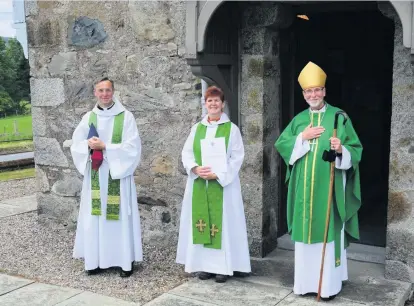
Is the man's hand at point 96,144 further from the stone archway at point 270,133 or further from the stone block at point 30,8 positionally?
the stone block at point 30,8

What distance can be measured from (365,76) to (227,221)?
511 cm

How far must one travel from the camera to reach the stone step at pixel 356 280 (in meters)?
4.44

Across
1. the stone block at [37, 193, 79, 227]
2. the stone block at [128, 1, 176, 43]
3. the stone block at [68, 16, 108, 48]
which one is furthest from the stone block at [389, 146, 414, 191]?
the stone block at [37, 193, 79, 227]

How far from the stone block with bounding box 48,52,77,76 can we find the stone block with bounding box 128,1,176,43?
854mm

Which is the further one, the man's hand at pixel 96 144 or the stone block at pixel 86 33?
the stone block at pixel 86 33

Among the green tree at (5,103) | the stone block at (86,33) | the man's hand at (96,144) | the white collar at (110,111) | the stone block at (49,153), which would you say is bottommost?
the green tree at (5,103)

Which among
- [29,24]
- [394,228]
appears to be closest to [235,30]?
[394,228]

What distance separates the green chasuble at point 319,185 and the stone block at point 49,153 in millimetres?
2939

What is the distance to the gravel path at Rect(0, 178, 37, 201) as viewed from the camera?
8844mm

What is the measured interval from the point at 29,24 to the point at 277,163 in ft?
10.4

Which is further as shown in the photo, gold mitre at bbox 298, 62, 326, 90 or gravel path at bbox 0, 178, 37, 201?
gravel path at bbox 0, 178, 37, 201

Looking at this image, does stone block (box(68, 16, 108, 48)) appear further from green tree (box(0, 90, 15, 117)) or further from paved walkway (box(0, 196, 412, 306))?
green tree (box(0, 90, 15, 117))

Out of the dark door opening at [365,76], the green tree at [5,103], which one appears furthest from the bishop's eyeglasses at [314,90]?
the green tree at [5,103]

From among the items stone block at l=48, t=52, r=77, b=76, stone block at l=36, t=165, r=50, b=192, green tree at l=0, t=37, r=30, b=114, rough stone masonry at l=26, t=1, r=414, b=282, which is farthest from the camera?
green tree at l=0, t=37, r=30, b=114
